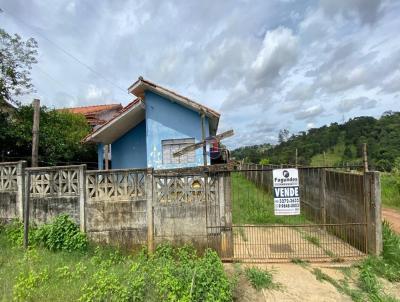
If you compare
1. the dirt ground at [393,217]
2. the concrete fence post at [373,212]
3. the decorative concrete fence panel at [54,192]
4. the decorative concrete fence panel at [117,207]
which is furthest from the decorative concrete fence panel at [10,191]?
the dirt ground at [393,217]

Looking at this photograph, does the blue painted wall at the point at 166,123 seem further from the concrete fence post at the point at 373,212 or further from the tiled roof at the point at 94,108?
the tiled roof at the point at 94,108

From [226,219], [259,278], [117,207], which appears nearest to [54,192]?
[117,207]

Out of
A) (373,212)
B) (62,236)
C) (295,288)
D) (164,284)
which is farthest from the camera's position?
(62,236)

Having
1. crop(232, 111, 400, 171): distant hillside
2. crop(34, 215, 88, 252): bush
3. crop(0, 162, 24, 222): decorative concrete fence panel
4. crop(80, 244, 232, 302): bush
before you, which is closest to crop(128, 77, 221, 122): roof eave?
crop(0, 162, 24, 222): decorative concrete fence panel

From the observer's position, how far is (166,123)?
11406mm

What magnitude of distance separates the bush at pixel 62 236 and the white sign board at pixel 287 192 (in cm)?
423

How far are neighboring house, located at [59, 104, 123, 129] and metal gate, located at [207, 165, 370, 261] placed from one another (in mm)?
17859

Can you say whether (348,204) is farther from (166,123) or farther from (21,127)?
(21,127)

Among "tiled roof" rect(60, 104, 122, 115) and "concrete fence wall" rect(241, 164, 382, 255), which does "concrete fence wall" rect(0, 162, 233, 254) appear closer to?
"concrete fence wall" rect(241, 164, 382, 255)

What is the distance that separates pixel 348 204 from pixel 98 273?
556 centimetres

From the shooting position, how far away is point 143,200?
21.4 ft

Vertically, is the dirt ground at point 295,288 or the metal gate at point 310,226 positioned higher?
the metal gate at point 310,226

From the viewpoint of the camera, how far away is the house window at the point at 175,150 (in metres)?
11.4

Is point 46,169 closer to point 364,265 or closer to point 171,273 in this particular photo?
point 171,273
